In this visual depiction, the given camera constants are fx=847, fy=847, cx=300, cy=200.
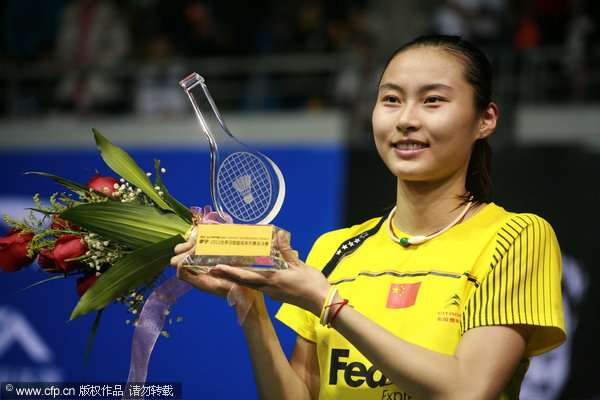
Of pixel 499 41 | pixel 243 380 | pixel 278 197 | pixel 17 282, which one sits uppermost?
pixel 499 41

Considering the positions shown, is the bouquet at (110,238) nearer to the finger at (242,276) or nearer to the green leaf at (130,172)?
the green leaf at (130,172)

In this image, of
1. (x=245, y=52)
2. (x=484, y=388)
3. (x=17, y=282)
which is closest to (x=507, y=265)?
(x=484, y=388)

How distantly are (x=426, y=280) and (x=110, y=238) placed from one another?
519 mm

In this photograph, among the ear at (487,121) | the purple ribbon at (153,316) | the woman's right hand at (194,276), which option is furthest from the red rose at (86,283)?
the ear at (487,121)

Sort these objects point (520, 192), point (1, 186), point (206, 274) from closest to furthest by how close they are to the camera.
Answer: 1. point (206, 274)
2. point (520, 192)
3. point (1, 186)

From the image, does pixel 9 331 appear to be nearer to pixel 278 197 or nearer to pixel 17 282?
pixel 17 282

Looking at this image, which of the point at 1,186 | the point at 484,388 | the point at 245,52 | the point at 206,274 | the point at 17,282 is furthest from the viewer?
the point at 245,52

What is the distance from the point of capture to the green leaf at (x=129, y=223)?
1.37m

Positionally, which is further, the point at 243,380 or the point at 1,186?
the point at 1,186

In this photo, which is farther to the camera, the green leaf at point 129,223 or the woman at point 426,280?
the green leaf at point 129,223

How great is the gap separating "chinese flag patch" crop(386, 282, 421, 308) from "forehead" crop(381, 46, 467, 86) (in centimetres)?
33

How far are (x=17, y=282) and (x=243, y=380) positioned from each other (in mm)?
1084

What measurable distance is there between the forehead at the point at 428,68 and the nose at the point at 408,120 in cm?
5

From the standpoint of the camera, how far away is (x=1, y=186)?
3.75 metres
